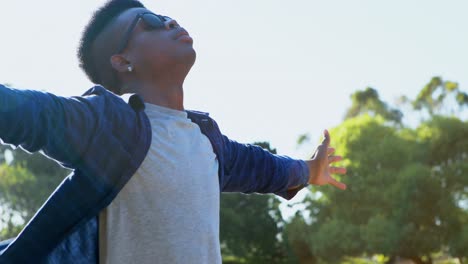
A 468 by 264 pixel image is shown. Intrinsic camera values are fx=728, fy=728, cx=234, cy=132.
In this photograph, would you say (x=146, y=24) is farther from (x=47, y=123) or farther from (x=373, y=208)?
(x=373, y=208)

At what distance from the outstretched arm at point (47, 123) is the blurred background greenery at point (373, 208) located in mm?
18763

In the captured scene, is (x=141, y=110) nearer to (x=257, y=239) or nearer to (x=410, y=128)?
(x=257, y=239)

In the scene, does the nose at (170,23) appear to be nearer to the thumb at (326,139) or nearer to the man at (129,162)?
the man at (129,162)

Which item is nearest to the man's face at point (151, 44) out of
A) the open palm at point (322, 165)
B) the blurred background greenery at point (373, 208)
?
the open palm at point (322, 165)

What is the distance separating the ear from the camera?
2494 mm

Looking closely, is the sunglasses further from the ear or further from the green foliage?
the green foliage

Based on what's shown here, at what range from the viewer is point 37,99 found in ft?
6.24

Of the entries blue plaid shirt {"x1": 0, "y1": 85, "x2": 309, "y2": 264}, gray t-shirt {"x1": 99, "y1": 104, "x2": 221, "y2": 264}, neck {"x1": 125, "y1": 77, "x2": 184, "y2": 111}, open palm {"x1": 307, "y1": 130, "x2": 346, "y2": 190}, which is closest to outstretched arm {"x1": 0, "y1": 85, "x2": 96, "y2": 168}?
blue plaid shirt {"x1": 0, "y1": 85, "x2": 309, "y2": 264}

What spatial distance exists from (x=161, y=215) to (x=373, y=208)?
Result: 21802 mm

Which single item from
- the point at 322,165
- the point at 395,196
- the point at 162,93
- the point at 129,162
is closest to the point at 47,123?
the point at 129,162

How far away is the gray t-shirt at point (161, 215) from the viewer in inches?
85.0

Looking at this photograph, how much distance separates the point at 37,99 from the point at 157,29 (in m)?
0.70

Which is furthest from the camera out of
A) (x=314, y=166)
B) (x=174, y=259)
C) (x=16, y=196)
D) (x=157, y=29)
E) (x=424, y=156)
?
(x=16, y=196)

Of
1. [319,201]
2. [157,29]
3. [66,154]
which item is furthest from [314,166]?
[319,201]
